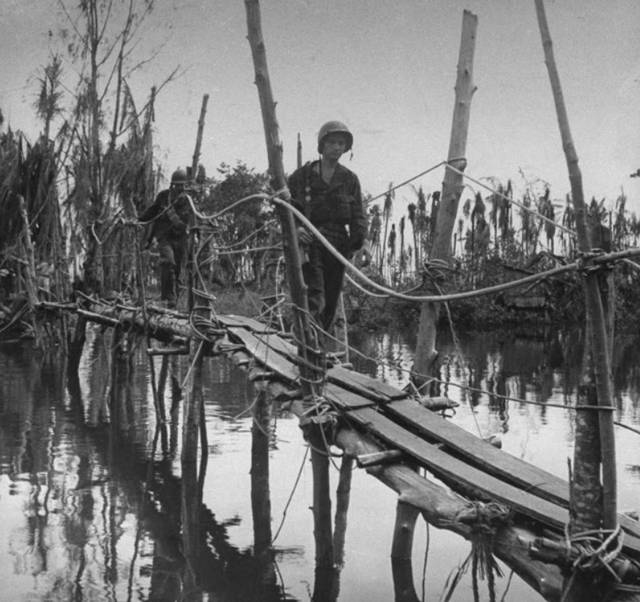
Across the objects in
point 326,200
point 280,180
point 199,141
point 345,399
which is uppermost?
point 199,141

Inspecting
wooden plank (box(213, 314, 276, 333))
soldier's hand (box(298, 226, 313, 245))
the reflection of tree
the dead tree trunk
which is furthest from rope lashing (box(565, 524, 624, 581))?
wooden plank (box(213, 314, 276, 333))

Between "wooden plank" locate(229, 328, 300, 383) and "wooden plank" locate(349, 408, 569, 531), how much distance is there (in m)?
0.73

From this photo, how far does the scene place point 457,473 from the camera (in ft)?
11.8

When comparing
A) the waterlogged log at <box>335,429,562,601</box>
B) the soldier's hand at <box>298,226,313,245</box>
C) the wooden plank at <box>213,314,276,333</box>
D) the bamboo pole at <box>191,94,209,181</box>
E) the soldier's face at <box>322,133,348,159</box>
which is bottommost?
the waterlogged log at <box>335,429,562,601</box>

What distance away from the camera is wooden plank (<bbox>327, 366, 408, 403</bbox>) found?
4909mm

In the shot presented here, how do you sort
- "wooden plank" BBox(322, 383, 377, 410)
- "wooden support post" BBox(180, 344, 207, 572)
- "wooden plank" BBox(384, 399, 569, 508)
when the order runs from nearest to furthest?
"wooden plank" BBox(384, 399, 569, 508), "wooden plank" BBox(322, 383, 377, 410), "wooden support post" BBox(180, 344, 207, 572)

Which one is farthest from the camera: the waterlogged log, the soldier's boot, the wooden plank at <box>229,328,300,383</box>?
the soldier's boot

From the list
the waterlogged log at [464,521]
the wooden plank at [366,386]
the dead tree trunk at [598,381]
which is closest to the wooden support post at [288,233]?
the wooden plank at [366,386]

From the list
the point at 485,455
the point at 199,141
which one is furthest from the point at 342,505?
the point at 199,141

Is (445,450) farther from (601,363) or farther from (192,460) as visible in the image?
(192,460)

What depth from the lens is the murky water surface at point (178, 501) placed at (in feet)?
17.0

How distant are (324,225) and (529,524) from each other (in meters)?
3.64

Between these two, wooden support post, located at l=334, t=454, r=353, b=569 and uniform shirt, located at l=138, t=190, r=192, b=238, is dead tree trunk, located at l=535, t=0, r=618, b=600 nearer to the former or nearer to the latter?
wooden support post, located at l=334, t=454, r=353, b=569

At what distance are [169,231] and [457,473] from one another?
6.89 m
